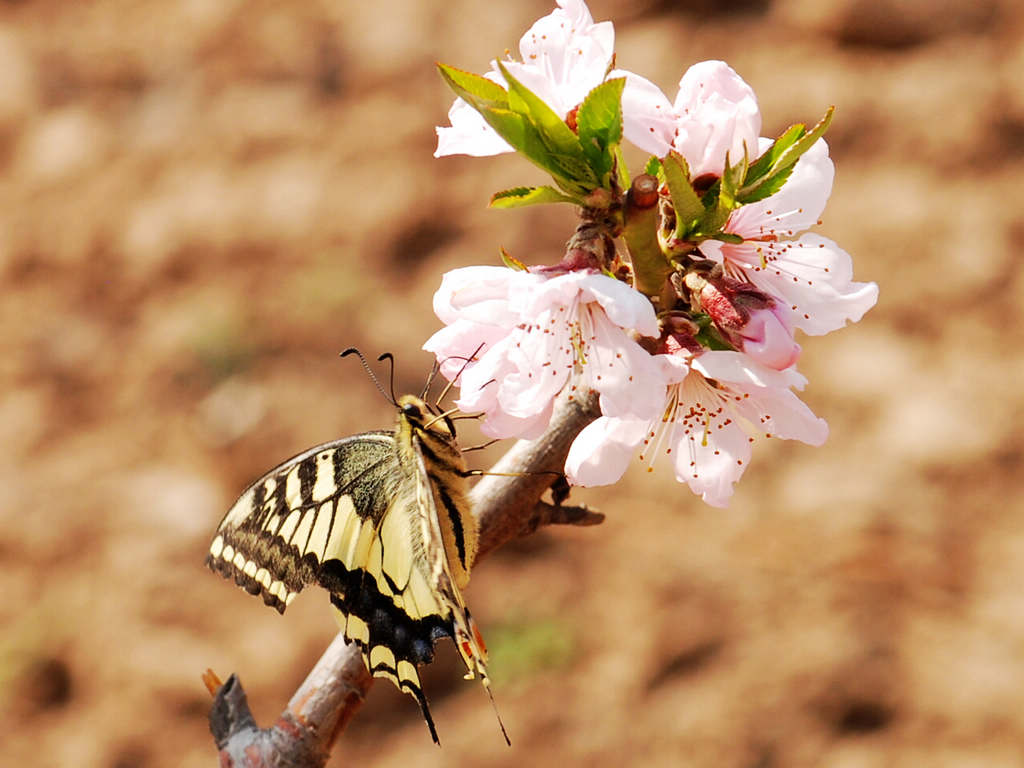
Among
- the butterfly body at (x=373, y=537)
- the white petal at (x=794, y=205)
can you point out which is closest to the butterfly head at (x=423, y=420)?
the butterfly body at (x=373, y=537)

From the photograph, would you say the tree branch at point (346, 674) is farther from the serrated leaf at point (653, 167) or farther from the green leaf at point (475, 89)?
the green leaf at point (475, 89)

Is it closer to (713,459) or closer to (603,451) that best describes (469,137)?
(603,451)

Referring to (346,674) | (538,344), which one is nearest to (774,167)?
(538,344)

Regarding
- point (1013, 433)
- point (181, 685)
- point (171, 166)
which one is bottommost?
point (1013, 433)

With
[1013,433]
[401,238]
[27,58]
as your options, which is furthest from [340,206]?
[1013,433]

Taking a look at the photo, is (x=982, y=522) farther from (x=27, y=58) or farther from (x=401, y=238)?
(x=27, y=58)

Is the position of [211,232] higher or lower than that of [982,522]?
higher

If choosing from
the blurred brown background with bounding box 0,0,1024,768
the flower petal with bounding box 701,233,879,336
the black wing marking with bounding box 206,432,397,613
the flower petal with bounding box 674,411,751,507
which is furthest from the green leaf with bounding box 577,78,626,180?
the blurred brown background with bounding box 0,0,1024,768
